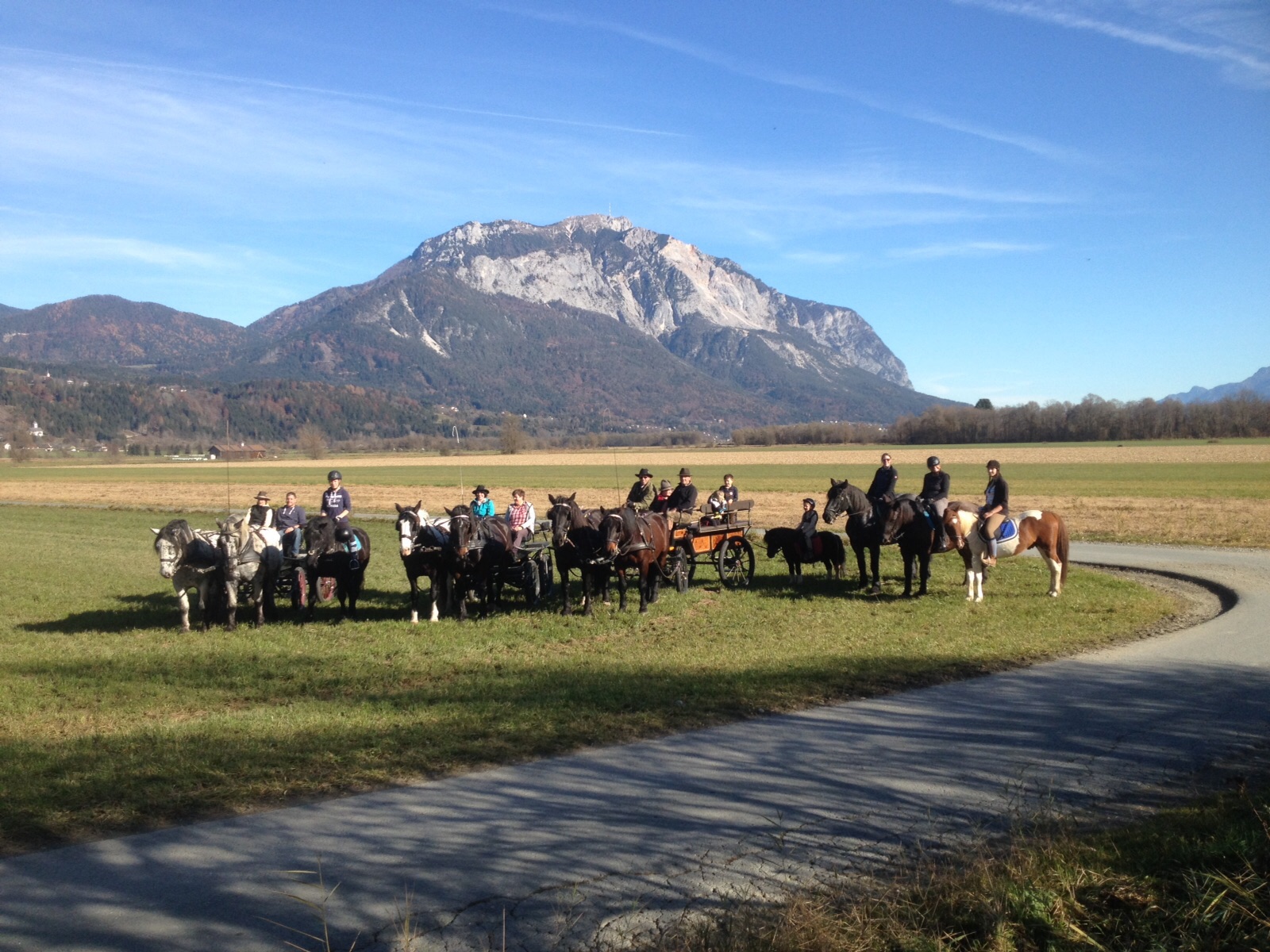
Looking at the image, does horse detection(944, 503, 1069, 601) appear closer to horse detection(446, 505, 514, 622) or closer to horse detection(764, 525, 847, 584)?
horse detection(764, 525, 847, 584)

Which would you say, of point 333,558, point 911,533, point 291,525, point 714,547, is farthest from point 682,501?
point 291,525

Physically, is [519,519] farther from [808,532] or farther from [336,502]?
[808,532]

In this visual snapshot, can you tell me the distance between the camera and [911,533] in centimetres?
1560

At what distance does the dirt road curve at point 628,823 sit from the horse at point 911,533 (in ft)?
19.9

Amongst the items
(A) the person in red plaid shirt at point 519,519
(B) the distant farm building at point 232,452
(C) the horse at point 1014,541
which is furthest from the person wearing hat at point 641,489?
(B) the distant farm building at point 232,452

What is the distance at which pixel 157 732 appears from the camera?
28.2ft

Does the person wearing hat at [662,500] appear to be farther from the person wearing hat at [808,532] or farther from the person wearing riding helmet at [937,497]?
the person wearing riding helmet at [937,497]

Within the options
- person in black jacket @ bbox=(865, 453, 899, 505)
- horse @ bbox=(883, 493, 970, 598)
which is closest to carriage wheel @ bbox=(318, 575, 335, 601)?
person in black jacket @ bbox=(865, 453, 899, 505)

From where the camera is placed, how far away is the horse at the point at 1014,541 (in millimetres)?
15328

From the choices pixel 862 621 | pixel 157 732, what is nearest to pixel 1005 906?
pixel 157 732

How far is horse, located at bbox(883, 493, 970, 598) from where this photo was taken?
50.4 ft

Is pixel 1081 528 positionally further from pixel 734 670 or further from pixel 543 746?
pixel 543 746

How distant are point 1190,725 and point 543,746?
535cm

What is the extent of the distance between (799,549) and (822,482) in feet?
126
